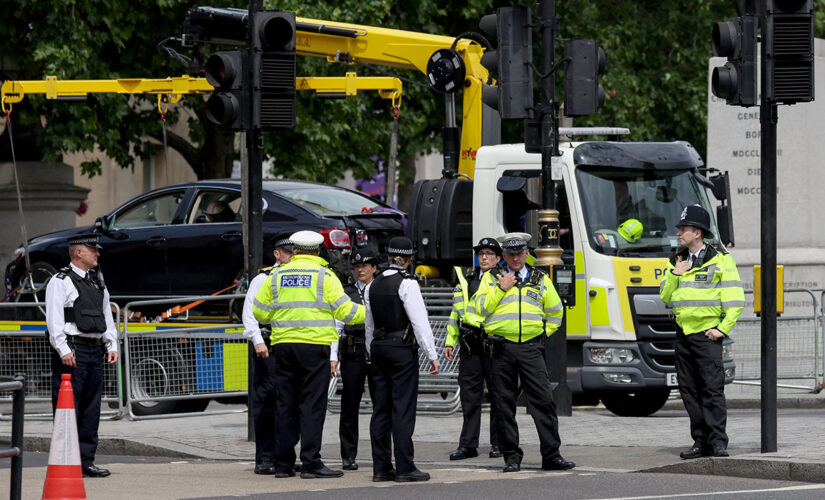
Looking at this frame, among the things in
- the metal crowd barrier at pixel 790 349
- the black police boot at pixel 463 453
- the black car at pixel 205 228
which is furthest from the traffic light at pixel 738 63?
the metal crowd barrier at pixel 790 349

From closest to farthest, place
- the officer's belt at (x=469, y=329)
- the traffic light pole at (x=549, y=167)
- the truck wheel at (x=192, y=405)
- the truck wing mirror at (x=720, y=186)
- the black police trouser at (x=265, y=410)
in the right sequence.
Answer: the black police trouser at (x=265, y=410) → the officer's belt at (x=469, y=329) → the traffic light pole at (x=549, y=167) → the truck wing mirror at (x=720, y=186) → the truck wheel at (x=192, y=405)

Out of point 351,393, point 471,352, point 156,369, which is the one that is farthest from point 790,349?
point 351,393

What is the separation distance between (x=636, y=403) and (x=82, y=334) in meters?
6.61

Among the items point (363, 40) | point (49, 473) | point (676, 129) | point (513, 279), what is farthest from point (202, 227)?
point (676, 129)

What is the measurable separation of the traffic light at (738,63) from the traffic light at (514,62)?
2.89 metres

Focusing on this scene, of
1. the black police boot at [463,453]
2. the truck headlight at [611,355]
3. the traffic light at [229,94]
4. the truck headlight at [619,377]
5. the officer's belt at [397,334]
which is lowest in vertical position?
the black police boot at [463,453]

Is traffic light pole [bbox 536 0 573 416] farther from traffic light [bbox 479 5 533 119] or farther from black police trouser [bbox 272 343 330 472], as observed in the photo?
black police trouser [bbox 272 343 330 472]

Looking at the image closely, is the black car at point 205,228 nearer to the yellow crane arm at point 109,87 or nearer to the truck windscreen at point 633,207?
the yellow crane arm at point 109,87

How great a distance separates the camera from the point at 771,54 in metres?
11.0

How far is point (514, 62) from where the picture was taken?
45.3ft

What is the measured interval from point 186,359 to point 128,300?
1402 mm

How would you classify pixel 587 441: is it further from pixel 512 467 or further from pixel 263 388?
pixel 263 388

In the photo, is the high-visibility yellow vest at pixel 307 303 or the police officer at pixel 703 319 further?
the police officer at pixel 703 319

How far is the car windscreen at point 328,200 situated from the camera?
16484 mm
